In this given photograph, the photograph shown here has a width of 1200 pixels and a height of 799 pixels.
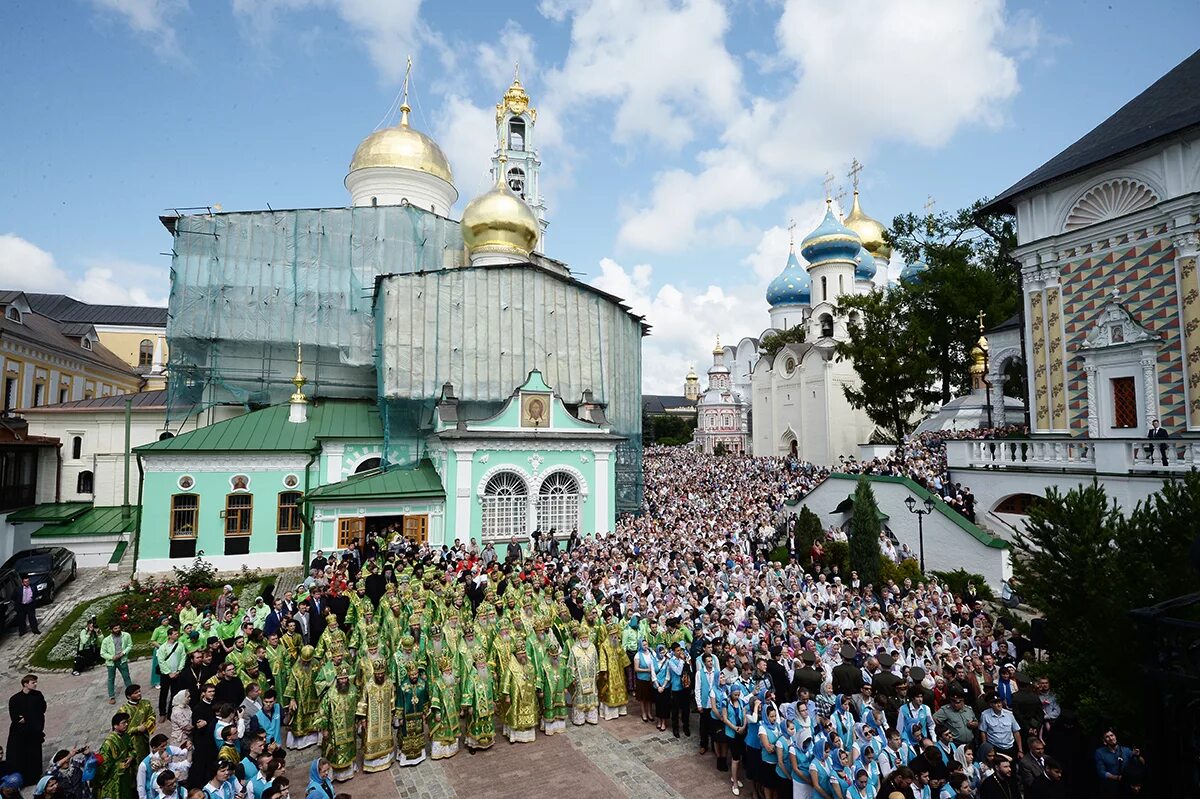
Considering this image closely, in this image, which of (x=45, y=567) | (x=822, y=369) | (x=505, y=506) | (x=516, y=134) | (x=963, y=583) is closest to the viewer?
(x=963, y=583)

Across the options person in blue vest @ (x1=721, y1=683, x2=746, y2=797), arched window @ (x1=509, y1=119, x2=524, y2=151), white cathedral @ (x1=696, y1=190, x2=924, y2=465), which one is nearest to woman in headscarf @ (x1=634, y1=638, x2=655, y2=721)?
person in blue vest @ (x1=721, y1=683, x2=746, y2=797)

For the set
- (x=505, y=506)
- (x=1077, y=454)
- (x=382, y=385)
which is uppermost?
(x=382, y=385)

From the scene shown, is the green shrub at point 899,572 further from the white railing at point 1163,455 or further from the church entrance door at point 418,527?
the church entrance door at point 418,527

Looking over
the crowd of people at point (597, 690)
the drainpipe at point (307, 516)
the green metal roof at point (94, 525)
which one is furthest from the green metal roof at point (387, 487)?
the green metal roof at point (94, 525)

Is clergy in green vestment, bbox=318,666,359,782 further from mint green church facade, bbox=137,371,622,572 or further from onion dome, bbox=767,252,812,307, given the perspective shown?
onion dome, bbox=767,252,812,307

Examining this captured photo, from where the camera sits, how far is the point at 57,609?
16.8 metres

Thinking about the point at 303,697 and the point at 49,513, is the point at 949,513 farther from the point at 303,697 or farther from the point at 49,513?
the point at 49,513

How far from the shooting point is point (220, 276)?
26.0 meters

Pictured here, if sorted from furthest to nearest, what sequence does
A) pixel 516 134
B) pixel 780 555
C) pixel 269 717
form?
pixel 516 134 < pixel 780 555 < pixel 269 717

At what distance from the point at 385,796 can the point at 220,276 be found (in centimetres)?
2420

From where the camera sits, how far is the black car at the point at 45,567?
1696 centimetres

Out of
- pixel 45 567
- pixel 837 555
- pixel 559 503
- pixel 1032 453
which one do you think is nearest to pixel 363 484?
pixel 559 503

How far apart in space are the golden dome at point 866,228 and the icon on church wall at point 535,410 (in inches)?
1643

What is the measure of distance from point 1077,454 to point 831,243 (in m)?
35.1
